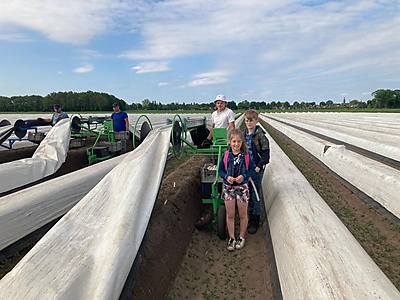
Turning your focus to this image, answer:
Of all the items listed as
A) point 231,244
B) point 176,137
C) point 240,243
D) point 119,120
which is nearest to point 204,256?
point 231,244

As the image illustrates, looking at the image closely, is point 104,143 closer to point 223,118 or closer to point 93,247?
point 223,118

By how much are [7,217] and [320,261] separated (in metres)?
2.80

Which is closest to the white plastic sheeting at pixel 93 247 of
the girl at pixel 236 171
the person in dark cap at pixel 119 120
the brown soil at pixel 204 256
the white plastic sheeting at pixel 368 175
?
the brown soil at pixel 204 256

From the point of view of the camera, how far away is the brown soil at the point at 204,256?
116 inches

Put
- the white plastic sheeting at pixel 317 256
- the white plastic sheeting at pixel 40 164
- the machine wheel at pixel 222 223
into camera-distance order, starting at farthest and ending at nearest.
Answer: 1. the white plastic sheeting at pixel 40 164
2. the machine wheel at pixel 222 223
3. the white plastic sheeting at pixel 317 256

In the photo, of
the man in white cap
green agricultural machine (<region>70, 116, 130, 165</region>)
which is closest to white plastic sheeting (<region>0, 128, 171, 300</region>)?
the man in white cap

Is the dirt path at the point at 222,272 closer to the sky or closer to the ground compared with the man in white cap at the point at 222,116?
closer to the ground

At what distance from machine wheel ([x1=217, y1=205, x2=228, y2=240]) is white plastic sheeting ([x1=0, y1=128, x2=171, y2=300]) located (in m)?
1.13

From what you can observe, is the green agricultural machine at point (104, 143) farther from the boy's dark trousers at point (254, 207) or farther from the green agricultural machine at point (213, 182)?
the boy's dark trousers at point (254, 207)

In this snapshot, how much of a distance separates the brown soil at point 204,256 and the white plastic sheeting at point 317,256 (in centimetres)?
42

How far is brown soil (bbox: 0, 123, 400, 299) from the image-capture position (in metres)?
2.95

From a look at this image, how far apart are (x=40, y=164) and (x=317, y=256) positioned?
191 inches

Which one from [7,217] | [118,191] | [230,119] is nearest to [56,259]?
[118,191]

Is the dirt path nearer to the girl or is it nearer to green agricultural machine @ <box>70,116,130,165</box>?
the girl
